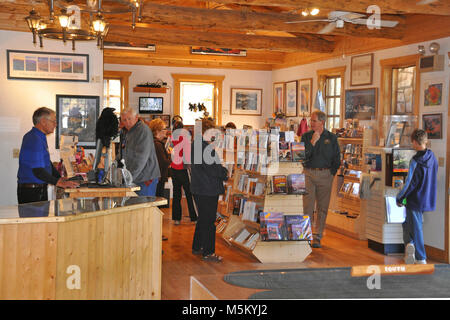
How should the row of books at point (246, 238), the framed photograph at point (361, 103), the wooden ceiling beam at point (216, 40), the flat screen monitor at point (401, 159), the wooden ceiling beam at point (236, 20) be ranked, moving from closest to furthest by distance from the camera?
the row of books at point (246, 238)
the flat screen monitor at point (401, 159)
the wooden ceiling beam at point (236, 20)
the framed photograph at point (361, 103)
the wooden ceiling beam at point (216, 40)

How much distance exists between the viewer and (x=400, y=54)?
8648mm

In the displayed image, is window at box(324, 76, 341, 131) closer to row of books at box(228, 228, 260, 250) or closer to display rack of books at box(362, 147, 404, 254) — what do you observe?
display rack of books at box(362, 147, 404, 254)

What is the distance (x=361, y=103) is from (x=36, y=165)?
618 cm

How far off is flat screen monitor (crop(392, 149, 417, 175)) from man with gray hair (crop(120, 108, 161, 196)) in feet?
10.3

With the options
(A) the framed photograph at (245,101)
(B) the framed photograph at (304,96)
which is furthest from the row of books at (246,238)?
(A) the framed photograph at (245,101)

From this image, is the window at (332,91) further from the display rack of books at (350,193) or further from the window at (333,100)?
the display rack of books at (350,193)

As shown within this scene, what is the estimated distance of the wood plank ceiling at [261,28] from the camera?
260 inches

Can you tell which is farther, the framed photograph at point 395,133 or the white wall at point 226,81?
the white wall at point 226,81

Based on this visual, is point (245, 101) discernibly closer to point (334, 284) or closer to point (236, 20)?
point (236, 20)

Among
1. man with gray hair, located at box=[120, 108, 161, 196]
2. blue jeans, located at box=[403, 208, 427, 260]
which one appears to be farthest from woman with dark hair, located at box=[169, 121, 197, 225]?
blue jeans, located at box=[403, 208, 427, 260]

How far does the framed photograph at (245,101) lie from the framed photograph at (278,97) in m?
0.46

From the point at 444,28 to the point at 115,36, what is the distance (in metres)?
5.58

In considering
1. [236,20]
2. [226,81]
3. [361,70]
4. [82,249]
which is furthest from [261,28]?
[82,249]
